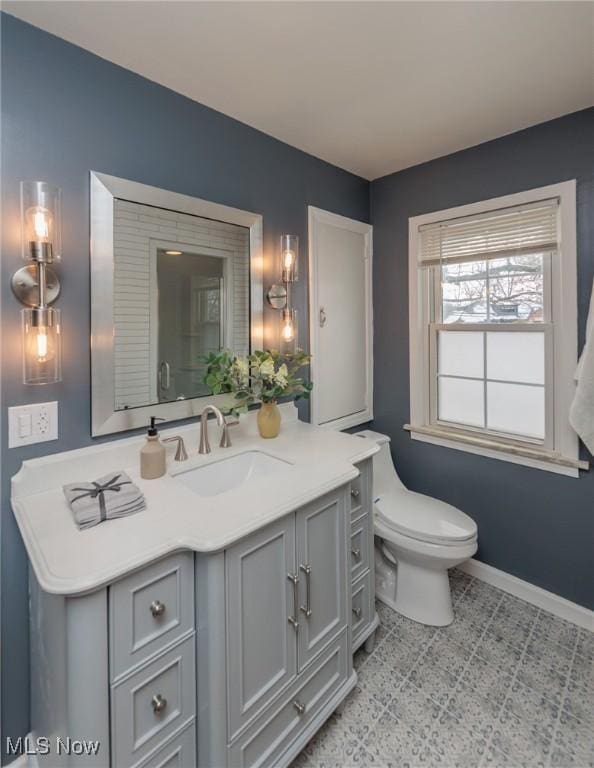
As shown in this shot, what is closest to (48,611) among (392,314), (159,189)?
(159,189)

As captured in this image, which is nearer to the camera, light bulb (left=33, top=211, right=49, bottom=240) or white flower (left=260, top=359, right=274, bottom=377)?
light bulb (left=33, top=211, right=49, bottom=240)

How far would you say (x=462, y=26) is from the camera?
50.5 inches

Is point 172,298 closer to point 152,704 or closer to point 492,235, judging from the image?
point 152,704

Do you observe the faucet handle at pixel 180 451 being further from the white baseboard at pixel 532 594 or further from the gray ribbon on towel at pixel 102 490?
the white baseboard at pixel 532 594

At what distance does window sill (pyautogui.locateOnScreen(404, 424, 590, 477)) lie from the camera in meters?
1.91

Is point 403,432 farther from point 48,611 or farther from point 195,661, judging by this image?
point 48,611

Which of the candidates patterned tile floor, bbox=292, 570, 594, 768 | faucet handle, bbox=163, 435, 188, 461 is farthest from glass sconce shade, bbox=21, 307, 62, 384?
patterned tile floor, bbox=292, 570, 594, 768

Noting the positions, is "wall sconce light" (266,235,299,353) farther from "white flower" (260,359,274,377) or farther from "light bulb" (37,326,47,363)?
"light bulb" (37,326,47,363)

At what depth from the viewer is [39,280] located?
1.22m

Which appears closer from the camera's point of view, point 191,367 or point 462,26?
point 462,26

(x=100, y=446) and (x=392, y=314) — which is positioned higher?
(x=392, y=314)

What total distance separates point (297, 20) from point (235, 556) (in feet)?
5.44

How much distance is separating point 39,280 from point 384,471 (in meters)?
1.97

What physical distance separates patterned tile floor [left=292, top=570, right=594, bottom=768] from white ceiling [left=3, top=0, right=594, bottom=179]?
2437 millimetres
